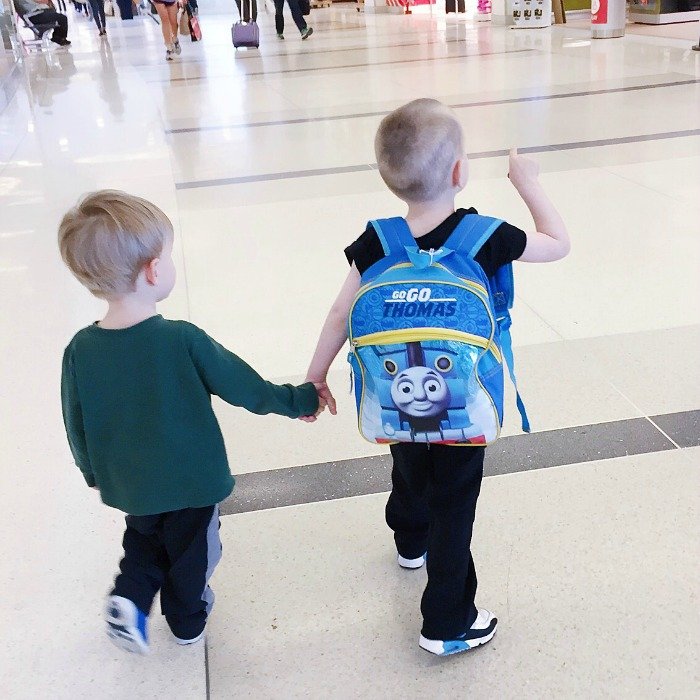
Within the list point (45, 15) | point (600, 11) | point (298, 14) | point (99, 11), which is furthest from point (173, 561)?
point (99, 11)

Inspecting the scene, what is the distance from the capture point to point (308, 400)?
60.1 inches

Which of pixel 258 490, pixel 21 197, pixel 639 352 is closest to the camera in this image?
pixel 258 490

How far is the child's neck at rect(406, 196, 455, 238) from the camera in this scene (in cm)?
133

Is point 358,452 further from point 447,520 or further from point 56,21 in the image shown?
point 56,21

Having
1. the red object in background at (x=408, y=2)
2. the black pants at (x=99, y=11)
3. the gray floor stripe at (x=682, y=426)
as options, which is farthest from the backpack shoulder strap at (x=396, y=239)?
the red object in background at (x=408, y=2)

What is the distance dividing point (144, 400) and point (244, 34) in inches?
491

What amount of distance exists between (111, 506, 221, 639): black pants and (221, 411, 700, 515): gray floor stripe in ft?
1.42

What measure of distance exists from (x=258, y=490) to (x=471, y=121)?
15.5ft

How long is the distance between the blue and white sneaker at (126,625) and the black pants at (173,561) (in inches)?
1.0

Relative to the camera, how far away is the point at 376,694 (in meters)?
1.47

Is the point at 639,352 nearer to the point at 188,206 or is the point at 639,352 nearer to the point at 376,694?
the point at 376,694

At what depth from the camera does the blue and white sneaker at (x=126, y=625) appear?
4.62ft

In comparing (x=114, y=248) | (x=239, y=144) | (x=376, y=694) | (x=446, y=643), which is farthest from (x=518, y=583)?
(x=239, y=144)

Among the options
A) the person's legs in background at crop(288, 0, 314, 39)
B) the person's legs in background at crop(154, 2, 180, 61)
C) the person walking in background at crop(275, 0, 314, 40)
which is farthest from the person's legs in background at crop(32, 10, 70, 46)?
the person's legs in background at crop(288, 0, 314, 39)
